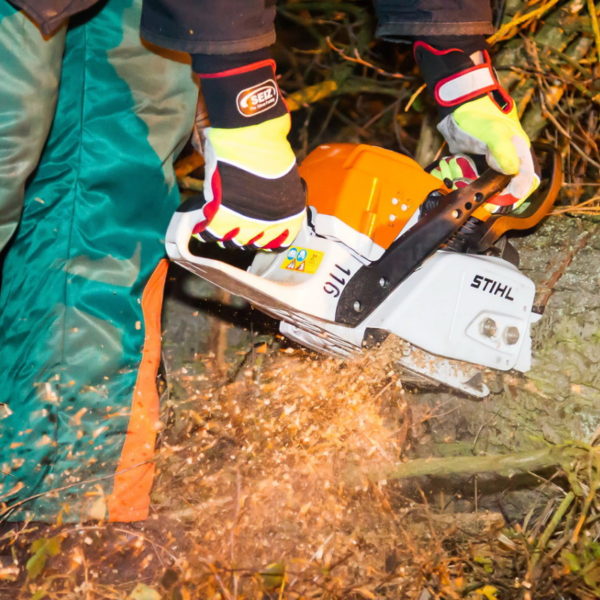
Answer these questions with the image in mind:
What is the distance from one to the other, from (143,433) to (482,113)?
1.39m

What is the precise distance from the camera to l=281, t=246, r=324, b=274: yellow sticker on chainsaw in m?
2.00

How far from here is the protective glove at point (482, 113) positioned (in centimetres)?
202

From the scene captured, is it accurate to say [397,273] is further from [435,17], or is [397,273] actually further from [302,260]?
[435,17]

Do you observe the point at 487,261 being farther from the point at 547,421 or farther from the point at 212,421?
the point at 212,421

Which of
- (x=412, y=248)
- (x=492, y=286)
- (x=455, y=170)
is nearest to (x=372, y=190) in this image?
(x=412, y=248)

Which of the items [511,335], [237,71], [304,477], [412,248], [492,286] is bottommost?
[304,477]

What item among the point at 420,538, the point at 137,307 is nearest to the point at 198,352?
the point at 137,307

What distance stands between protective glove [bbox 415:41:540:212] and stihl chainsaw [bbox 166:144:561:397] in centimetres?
7

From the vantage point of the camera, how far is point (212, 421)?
2.61m

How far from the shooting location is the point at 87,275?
212 centimetres

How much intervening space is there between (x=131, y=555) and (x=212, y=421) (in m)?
0.61

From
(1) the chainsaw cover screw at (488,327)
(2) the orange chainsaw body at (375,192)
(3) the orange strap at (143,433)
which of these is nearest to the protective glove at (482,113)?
(2) the orange chainsaw body at (375,192)

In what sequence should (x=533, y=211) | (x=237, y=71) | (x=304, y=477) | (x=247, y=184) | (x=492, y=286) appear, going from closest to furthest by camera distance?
(x=237, y=71), (x=247, y=184), (x=492, y=286), (x=533, y=211), (x=304, y=477)

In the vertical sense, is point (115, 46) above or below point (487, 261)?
above
